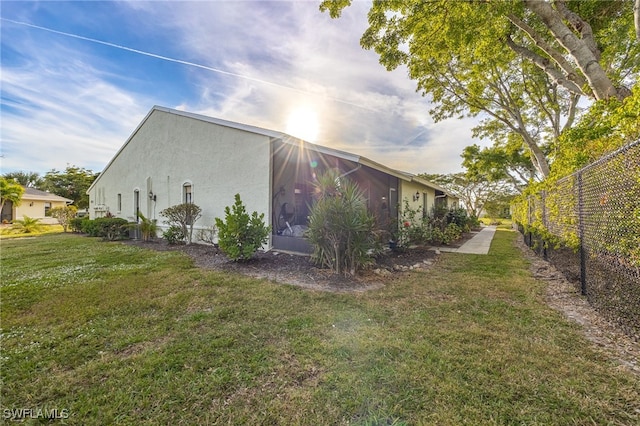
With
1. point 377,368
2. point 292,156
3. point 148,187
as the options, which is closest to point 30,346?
point 377,368

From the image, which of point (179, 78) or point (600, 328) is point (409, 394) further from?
point (179, 78)

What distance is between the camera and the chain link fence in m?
2.75

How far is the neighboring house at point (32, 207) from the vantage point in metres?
23.8

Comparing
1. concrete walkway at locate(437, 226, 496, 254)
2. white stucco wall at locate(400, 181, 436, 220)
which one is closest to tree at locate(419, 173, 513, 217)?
white stucco wall at locate(400, 181, 436, 220)

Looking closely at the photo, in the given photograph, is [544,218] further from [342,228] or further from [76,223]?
[76,223]

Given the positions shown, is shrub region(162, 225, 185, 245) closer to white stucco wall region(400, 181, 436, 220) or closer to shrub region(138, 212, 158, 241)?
shrub region(138, 212, 158, 241)

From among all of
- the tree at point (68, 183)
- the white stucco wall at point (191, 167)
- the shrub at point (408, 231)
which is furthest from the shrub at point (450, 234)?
the tree at point (68, 183)

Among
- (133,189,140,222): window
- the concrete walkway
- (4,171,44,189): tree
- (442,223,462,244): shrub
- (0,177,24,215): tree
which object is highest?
(4,171,44,189): tree

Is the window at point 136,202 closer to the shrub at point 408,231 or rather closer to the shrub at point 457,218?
the shrub at point 408,231

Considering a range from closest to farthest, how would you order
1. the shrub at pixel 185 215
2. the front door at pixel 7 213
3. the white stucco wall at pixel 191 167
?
the white stucco wall at pixel 191 167 → the shrub at pixel 185 215 → the front door at pixel 7 213

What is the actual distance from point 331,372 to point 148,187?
13.6 meters

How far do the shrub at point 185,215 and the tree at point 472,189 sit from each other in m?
27.9

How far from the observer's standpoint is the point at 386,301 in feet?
14.1

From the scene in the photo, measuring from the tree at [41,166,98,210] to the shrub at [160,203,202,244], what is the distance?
31.8m
